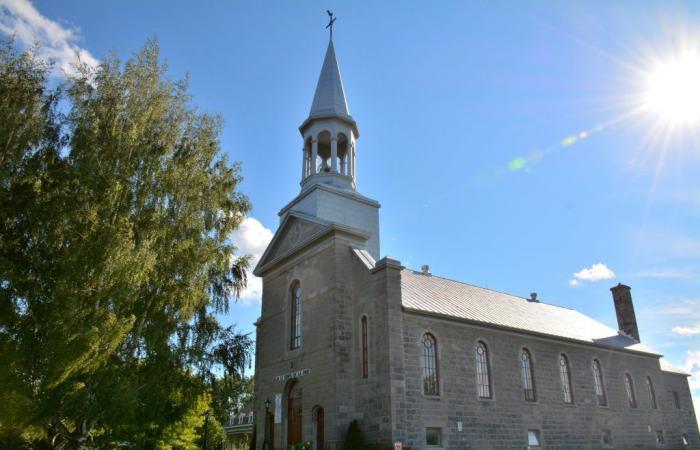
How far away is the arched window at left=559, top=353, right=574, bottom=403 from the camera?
28.0 m

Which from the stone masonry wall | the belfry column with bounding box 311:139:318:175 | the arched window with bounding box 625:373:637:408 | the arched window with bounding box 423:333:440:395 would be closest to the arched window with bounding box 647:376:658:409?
the stone masonry wall

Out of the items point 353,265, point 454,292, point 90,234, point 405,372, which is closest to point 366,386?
point 405,372

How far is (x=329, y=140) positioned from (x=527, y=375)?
16.2 metres

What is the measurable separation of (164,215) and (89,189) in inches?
110

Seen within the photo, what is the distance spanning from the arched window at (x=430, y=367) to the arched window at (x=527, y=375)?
6.11m

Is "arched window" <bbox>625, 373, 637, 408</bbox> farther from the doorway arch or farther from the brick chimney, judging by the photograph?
the doorway arch

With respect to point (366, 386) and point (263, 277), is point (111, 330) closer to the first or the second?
point (366, 386)

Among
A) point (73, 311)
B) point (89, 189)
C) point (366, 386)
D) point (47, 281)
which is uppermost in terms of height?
point (89, 189)

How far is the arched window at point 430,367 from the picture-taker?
21844 millimetres

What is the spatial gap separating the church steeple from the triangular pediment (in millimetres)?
2125

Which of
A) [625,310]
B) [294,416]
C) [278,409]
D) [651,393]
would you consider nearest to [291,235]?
[278,409]

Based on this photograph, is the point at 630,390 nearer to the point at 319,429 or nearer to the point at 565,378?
the point at 565,378

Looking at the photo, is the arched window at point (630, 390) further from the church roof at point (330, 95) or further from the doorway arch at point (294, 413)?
the church roof at point (330, 95)

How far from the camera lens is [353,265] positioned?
77.0 feet
